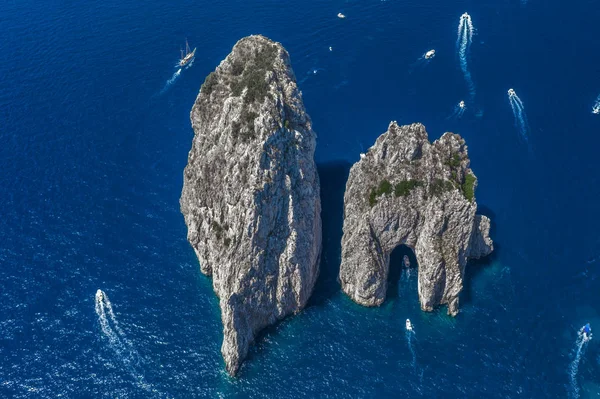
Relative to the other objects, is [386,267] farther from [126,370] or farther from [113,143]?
[113,143]

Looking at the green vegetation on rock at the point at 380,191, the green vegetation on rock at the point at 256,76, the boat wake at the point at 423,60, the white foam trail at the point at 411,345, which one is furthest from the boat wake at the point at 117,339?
the boat wake at the point at 423,60

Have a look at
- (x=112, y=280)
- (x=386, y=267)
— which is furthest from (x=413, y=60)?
(x=112, y=280)

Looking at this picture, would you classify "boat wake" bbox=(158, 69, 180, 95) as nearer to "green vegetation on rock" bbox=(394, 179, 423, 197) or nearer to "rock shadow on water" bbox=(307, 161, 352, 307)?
"rock shadow on water" bbox=(307, 161, 352, 307)

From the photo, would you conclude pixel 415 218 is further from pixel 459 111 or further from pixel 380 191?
pixel 459 111

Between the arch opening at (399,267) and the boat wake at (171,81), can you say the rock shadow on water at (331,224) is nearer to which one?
the arch opening at (399,267)

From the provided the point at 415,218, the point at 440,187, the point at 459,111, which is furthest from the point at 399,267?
the point at 459,111

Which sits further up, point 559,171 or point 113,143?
point 113,143

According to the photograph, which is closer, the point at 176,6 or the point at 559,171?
the point at 559,171
